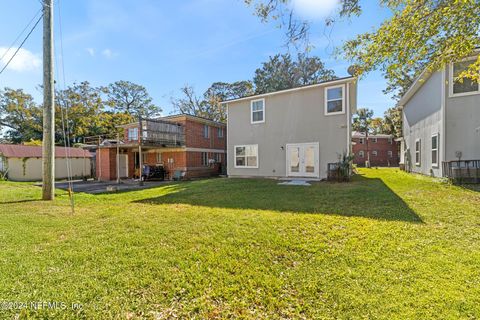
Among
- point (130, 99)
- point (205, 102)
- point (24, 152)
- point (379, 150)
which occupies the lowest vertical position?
point (24, 152)

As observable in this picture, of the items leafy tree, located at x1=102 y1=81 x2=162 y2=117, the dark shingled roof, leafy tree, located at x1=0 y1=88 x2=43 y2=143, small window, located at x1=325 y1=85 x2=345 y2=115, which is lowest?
the dark shingled roof

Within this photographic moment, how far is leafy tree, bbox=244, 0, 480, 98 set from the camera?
5.18 metres

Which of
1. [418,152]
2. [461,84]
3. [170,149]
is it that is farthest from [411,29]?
[170,149]

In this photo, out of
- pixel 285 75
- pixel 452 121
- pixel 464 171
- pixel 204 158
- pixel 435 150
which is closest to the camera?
pixel 464 171

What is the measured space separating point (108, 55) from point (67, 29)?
4.75 metres

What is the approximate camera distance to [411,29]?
214 inches

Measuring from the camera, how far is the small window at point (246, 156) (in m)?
14.8

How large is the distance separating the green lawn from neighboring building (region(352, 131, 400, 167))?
3146 centimetres

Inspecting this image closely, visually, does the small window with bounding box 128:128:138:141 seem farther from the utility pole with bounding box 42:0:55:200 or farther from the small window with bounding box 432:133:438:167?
the small window with bounding box 432:133:438:167

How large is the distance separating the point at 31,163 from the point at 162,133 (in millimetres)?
11481

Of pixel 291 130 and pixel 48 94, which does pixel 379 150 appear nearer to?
pixel 291 130

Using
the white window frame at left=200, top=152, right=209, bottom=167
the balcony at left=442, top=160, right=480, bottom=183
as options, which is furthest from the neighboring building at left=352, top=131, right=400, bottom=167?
the balcony at left=442, top=160, right=480, bottom=183

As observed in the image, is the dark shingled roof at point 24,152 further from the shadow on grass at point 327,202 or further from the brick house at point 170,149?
the shadow on grass at point 327,202

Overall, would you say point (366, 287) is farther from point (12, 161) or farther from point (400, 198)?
point (12, 161)
